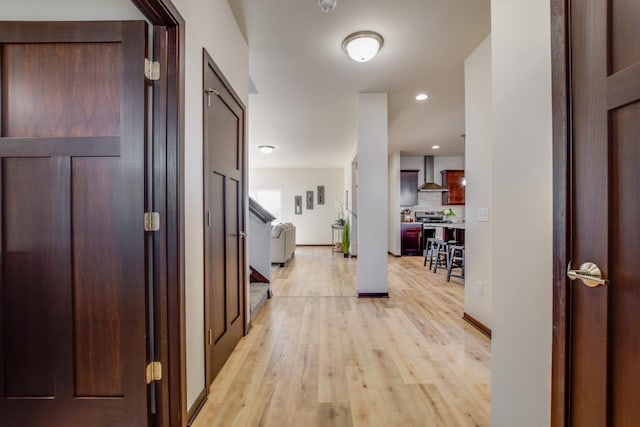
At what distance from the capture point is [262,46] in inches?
107

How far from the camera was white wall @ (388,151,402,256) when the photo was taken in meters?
7.21

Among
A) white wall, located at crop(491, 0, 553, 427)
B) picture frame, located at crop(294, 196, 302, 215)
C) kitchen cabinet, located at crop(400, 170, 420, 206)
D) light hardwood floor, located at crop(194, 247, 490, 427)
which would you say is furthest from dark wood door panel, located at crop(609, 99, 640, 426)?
picture frame, located at crop(294, 196, 302, 215)

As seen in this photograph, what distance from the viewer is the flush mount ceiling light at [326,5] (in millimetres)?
2004

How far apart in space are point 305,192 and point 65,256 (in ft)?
27.5

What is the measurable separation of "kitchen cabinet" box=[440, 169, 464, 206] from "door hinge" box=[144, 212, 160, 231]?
760cm

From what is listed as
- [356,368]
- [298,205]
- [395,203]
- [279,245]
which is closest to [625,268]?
[356,368]

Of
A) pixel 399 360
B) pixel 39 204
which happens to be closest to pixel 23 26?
pixel 39 204

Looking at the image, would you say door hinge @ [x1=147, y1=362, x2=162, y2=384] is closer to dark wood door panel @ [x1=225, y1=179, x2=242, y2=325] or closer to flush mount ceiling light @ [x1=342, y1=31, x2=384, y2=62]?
dark wood door panel @ [x1=225, y1=179, x2=242, y2=325]

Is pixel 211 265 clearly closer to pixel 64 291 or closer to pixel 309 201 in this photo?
pixel 64 291

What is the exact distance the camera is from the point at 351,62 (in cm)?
301

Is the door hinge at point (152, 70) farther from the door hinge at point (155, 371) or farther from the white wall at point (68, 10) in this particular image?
the door hinge at point (155, 371)

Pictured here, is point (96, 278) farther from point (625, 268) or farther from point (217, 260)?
point (625, 268)

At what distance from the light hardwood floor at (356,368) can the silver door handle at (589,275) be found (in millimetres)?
1130

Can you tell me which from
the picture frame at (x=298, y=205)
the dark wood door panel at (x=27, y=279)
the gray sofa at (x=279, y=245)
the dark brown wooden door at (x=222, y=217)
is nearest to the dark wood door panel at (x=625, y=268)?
the dark brown wooden door at (x=222, y=217)
